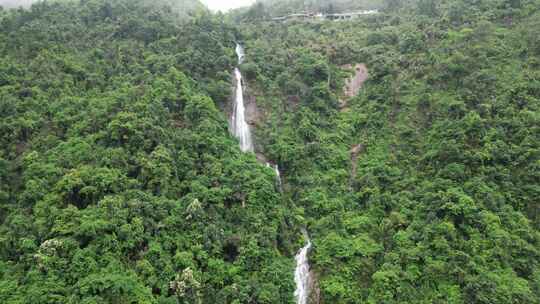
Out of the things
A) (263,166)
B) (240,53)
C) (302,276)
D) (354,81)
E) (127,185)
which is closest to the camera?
(127,185)

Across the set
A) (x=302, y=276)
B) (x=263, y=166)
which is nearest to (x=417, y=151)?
(x=263, y=166)

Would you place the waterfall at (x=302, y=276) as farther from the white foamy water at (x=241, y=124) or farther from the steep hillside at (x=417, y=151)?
the white foamy water at (x=241, y=124)

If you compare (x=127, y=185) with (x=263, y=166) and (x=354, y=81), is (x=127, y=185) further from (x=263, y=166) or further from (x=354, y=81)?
(x=354, y=81)

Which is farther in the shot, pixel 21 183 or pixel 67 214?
pixel 21 183

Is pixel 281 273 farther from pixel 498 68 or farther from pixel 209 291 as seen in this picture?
pixel 498 68

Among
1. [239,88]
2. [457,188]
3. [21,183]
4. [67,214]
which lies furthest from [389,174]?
[21,183]

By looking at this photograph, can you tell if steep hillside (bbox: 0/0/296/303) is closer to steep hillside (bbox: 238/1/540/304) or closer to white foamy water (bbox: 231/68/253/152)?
white foamy water (bbox: 231/68/253/152)

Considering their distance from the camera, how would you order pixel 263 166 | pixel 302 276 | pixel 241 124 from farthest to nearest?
1. pixel 241 124
2. pixel 263 166
3. pixel 302 276

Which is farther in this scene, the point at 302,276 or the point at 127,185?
the point at 302,276
